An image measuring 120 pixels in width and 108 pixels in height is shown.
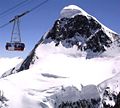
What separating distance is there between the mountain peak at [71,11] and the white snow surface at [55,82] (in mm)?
26486

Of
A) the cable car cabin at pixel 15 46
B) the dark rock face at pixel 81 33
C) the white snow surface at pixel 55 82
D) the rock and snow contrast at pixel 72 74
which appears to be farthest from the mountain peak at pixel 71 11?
the cable car cabin at pixel 15 46

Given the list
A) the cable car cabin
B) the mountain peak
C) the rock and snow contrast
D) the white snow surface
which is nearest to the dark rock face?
the rock and snow contrast

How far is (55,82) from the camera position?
→ 8750 cm

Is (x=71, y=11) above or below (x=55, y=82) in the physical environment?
above

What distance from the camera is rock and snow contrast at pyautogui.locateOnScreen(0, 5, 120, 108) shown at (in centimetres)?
8369

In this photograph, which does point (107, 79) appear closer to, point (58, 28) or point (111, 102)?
point (111, 102)

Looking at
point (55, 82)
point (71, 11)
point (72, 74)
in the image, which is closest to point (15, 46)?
point (55, 82)

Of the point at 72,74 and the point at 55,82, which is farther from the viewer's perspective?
the point at 72,74

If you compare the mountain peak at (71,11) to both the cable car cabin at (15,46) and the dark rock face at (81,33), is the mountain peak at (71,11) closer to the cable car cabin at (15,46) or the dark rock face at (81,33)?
the dark rock face at (81,33)

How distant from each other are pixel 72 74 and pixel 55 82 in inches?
259

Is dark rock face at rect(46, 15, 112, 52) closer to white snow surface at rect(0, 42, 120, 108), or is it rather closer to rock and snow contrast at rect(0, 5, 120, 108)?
rock and snow contrast at rect(0, 5, 120, 108)

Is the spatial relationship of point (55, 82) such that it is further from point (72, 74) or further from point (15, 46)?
point (15, 46)

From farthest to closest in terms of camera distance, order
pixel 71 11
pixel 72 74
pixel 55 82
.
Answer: pixel 71 11
pixel 72 74
pixel 55 82

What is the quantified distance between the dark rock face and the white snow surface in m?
11.5
